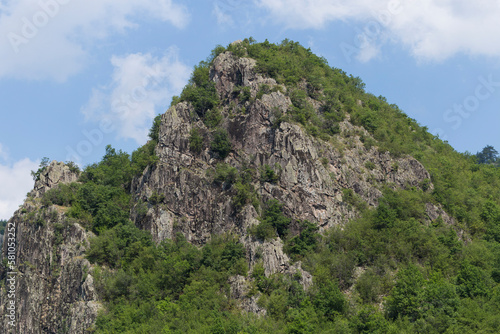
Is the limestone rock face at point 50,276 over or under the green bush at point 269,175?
under

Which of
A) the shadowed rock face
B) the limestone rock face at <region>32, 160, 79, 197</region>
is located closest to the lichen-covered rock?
the shadowed rock face

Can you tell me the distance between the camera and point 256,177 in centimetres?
8425

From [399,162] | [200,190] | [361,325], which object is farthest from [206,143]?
[361,325]

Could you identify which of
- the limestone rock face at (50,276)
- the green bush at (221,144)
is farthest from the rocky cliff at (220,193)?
the green bush at (221,144)

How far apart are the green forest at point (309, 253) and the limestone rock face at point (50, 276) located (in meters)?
1.84

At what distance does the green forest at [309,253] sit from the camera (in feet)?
227

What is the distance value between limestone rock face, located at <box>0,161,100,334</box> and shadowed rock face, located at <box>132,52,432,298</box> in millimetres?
9795

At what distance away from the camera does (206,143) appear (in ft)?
293

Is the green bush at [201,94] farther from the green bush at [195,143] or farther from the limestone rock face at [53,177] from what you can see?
the limestone rock face at [53,177]

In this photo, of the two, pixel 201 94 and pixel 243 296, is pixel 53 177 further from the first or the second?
pixel 243 296

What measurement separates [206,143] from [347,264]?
2677 centimetres

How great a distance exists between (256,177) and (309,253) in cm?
1315

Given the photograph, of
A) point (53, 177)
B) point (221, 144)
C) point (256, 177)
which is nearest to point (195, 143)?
point (221, 144)

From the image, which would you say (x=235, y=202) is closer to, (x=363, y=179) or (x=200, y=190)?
(x=200, y=190)
